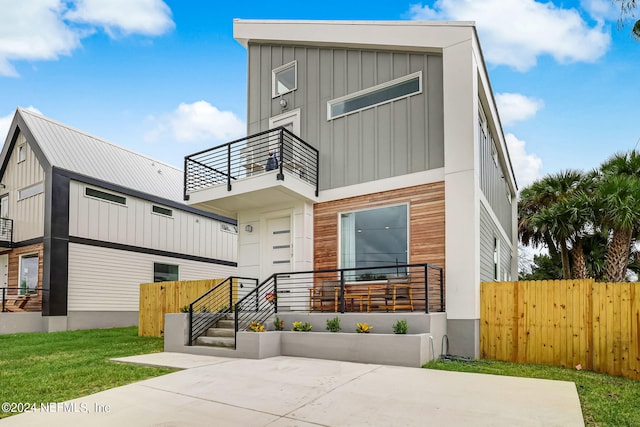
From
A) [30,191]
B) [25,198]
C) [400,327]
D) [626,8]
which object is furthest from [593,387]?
[25,198]

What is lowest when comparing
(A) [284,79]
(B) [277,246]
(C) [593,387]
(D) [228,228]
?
(C) [593,387]

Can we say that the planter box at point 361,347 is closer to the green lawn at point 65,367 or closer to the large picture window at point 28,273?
the green lawn at point 65,367

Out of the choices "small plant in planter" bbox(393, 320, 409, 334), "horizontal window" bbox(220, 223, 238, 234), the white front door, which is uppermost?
"horizontal window" bbox(220, 223, 238, 234)

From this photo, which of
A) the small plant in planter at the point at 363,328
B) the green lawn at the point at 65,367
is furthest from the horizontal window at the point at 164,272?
the small plant in planter at the point at 363,328

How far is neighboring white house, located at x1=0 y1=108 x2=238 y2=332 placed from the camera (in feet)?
52.1

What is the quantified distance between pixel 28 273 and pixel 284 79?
41.9 ft

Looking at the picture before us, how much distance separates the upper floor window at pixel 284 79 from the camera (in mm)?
12537

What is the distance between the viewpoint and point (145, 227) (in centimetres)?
1902

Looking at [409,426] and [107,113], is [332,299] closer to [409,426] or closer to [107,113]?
[409,426]

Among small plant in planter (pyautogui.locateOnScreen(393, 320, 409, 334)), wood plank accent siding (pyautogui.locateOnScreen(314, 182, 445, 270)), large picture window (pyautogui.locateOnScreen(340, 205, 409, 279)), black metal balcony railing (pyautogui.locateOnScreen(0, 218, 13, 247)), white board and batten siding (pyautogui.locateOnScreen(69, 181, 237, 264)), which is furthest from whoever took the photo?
black metal balcony railing (pyautogui.locateOnScreen(0, 218, 13, 247))

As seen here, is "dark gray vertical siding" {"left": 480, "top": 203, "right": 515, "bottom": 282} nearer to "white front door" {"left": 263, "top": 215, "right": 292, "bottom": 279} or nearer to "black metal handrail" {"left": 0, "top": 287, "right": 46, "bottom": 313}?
"white front door" {"left": 263, "top": 215, "right": 292, "bottom": 279}

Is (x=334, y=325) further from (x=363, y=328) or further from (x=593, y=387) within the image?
(x=593, y=387)

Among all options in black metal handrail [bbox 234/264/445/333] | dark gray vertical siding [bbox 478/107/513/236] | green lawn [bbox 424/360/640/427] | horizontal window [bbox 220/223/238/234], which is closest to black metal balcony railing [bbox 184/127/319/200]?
black metal handrail [bbox 234/264/445/333]

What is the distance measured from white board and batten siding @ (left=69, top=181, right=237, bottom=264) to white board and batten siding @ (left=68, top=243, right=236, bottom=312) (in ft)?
1.79
